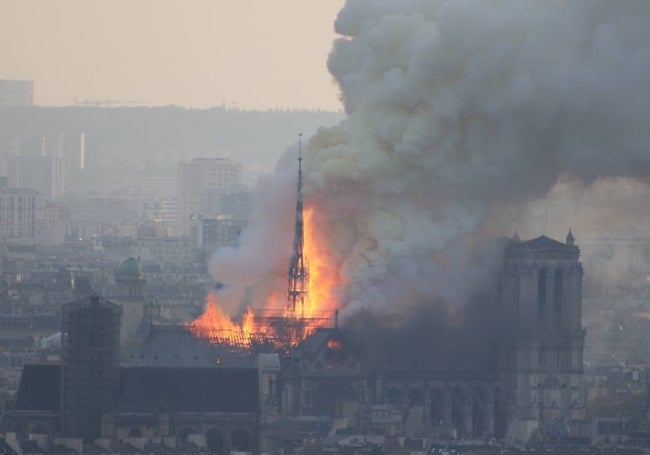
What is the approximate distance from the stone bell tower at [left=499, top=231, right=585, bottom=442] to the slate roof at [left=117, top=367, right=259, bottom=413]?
294 inches

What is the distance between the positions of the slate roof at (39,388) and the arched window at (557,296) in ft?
45.5

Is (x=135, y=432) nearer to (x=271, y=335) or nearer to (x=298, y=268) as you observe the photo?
(x=271, y=335)

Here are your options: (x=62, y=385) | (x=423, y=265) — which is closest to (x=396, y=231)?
(x=423, y=265)

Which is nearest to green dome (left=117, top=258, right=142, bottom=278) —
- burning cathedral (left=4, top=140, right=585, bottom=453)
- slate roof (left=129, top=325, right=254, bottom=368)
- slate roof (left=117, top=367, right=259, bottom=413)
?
burning cathedral (left=4, top=140, right=585, bottom=453)

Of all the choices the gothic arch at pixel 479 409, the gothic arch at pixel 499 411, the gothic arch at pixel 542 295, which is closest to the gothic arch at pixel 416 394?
the gothic arch at pixel 479 409

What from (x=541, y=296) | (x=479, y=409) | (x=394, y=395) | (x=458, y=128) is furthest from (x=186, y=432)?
(x=541, y=296)

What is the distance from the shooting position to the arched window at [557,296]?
105 meters

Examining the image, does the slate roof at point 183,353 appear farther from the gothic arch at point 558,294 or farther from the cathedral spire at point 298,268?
the gothic arch at point 558,294

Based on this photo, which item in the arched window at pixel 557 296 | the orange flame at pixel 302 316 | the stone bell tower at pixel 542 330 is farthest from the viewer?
the arched window at pixel 557 296

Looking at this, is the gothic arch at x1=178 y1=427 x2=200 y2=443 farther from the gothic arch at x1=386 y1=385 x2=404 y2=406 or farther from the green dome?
the green dome

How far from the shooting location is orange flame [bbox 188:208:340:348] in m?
102

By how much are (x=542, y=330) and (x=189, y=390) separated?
1057cm

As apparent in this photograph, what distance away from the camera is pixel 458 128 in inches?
3989

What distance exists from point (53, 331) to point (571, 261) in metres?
33.9
